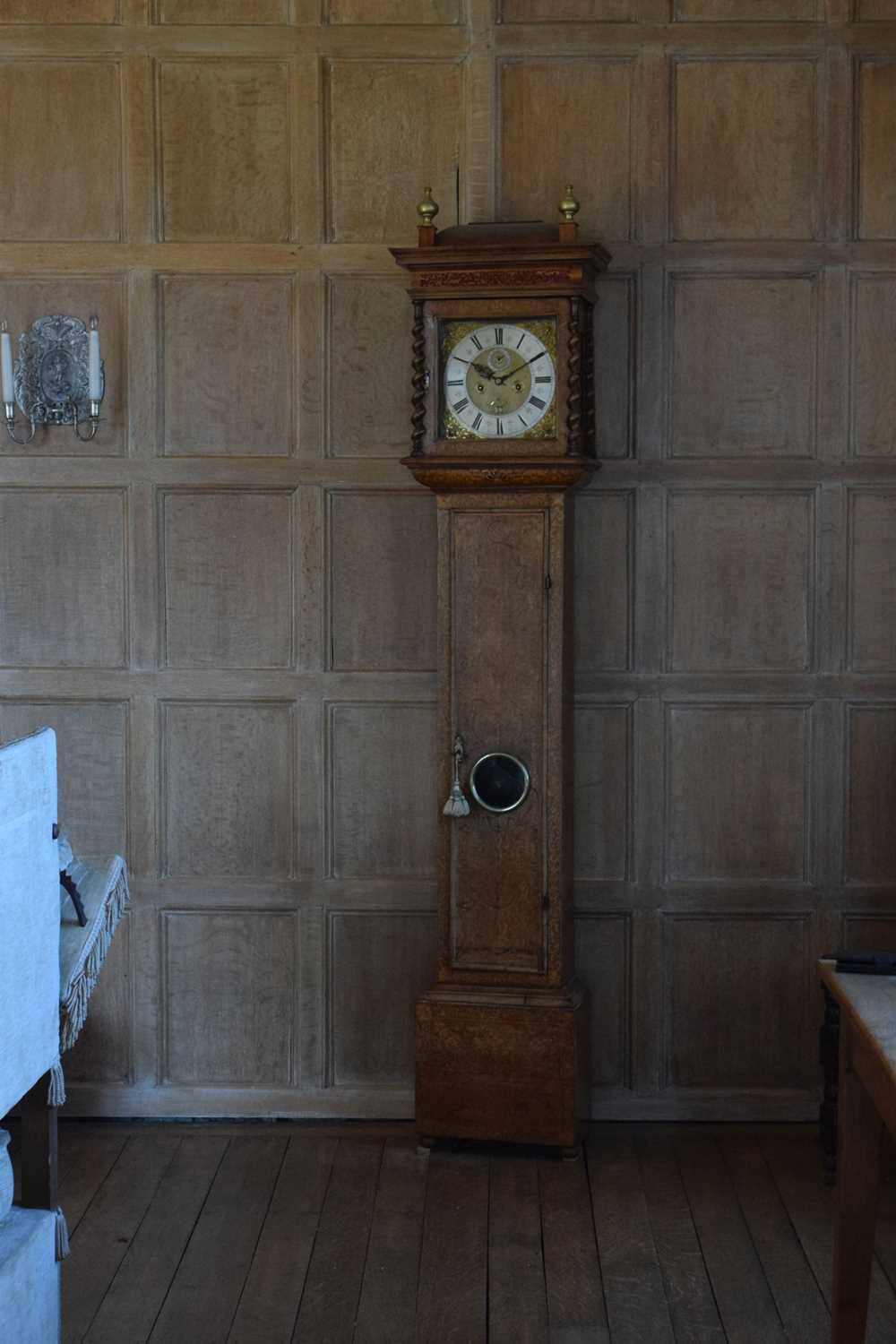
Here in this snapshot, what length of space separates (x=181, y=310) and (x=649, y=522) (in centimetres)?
126

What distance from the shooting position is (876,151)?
12.7 feet

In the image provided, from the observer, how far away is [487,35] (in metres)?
3.88

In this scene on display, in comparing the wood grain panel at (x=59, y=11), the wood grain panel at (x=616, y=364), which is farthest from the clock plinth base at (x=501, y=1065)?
→ the wood grain panel at (x=59, y=11)

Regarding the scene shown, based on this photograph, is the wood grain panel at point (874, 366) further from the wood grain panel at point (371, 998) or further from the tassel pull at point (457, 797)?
the wood grain panel at point (371, 998)

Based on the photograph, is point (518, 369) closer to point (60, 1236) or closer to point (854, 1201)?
point (854, 1201)

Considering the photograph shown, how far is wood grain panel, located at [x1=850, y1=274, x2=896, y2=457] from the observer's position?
154 inches

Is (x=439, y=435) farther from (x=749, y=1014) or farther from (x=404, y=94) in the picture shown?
A: (x=749, y=1014)

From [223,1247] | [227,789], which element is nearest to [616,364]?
[227,789]

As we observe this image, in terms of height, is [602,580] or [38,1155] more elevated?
[602,580]

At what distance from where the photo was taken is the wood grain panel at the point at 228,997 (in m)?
4.07


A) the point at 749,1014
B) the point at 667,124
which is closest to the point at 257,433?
the point at 667,124

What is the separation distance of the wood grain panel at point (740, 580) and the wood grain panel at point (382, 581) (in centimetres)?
61

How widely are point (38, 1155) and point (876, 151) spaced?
291cm

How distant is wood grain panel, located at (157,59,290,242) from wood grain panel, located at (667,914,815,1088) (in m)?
2.02
